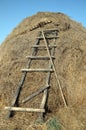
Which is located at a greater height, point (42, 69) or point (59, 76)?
point (42, 69)

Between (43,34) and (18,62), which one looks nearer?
(18,62)

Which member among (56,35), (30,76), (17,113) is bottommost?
(17,113)

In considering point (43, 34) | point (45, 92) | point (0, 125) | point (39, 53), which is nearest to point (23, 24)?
point (43, 34)

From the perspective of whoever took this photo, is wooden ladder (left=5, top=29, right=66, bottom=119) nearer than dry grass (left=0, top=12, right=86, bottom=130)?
No

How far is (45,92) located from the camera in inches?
408

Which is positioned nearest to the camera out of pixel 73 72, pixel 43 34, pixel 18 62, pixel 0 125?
pixel 0 125

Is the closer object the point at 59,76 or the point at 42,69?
the point at 59,76

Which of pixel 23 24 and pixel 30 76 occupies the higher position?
pixel 23 24

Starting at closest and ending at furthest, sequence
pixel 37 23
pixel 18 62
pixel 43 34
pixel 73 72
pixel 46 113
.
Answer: pixel 46 113, pixel 73 72, pixel 18 62, pixel 43 34, pixel 37 23

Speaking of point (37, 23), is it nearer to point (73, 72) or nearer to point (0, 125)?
point (73, 72)

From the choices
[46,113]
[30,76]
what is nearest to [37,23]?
[30,76]

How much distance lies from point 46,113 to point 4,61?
3.75m

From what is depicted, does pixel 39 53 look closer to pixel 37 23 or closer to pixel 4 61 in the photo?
pixel 4 61

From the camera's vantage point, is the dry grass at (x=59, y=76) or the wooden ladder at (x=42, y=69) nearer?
the dry grass at (x=59, y=76)
